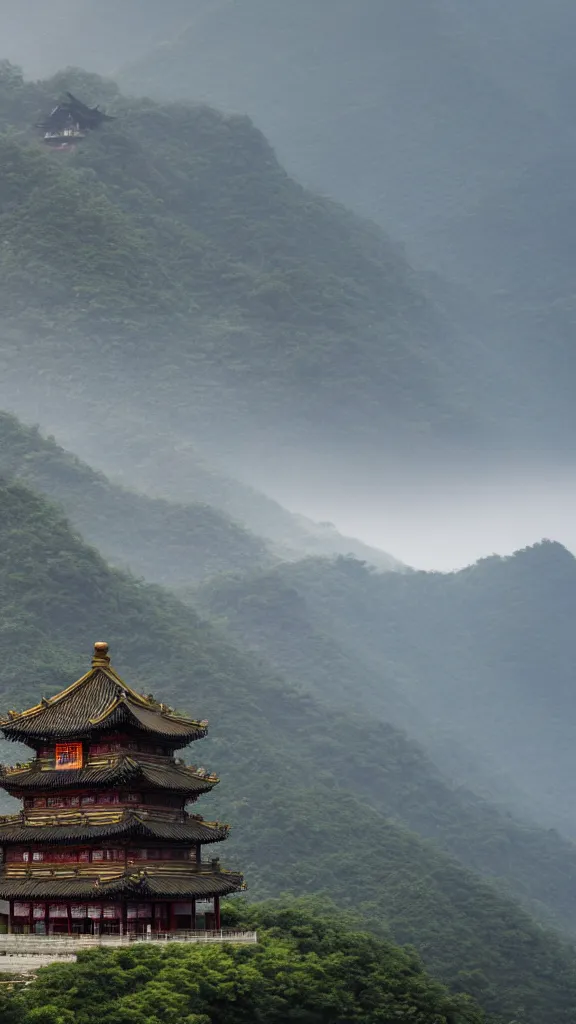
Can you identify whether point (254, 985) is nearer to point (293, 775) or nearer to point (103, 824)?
point (103, 824)

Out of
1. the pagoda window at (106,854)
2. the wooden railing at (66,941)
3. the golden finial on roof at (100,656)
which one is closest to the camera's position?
the wooden railing at (66,941)

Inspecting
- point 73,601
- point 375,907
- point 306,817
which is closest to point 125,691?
point 375,907

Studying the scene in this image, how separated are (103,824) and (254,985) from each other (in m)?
8.88

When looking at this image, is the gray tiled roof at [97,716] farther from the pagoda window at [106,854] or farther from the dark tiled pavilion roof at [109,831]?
the pagoda window at [106,854]

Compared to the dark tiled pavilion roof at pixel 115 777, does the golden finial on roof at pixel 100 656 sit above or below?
above

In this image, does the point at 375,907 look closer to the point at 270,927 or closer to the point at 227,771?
the point at 227,771

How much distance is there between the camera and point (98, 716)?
253 ft

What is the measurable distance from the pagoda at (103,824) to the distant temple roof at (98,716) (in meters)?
0.04

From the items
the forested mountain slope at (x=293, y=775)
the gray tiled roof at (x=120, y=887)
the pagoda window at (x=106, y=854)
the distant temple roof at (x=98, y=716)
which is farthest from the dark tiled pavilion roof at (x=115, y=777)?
the forested mountain slope at (x=293, y=775)

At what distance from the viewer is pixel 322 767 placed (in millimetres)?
181500

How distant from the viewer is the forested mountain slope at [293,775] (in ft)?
452

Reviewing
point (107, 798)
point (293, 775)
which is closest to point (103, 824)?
point (107, 798)

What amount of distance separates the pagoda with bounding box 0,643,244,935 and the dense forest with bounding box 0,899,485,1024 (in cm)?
347

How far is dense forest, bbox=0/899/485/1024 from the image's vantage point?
221 feet
